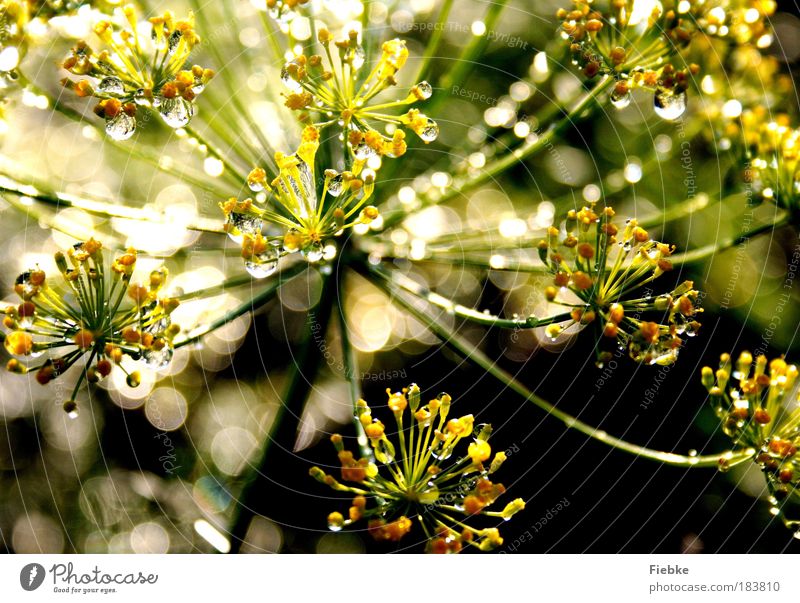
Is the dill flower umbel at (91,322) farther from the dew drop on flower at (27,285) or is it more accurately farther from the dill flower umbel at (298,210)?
the dill flower umbel at (298,210)

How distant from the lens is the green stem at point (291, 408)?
2912mm

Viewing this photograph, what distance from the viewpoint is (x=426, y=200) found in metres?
3.04

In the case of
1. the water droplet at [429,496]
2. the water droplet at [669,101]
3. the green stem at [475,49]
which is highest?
the water droplet at [669,101]

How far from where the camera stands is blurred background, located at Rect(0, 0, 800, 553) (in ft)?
11.7

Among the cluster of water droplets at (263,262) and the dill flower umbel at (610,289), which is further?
the dill flower umbel at (610,289)

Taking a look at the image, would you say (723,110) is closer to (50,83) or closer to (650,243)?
(650,243)

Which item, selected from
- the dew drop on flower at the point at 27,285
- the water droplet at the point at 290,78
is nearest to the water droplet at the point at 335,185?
the water droplet at the point at 290,78

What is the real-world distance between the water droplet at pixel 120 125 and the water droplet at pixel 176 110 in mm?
116

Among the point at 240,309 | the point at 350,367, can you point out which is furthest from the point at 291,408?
the point at 240,309

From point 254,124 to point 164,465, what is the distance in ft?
8.11

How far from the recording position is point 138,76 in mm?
2414
